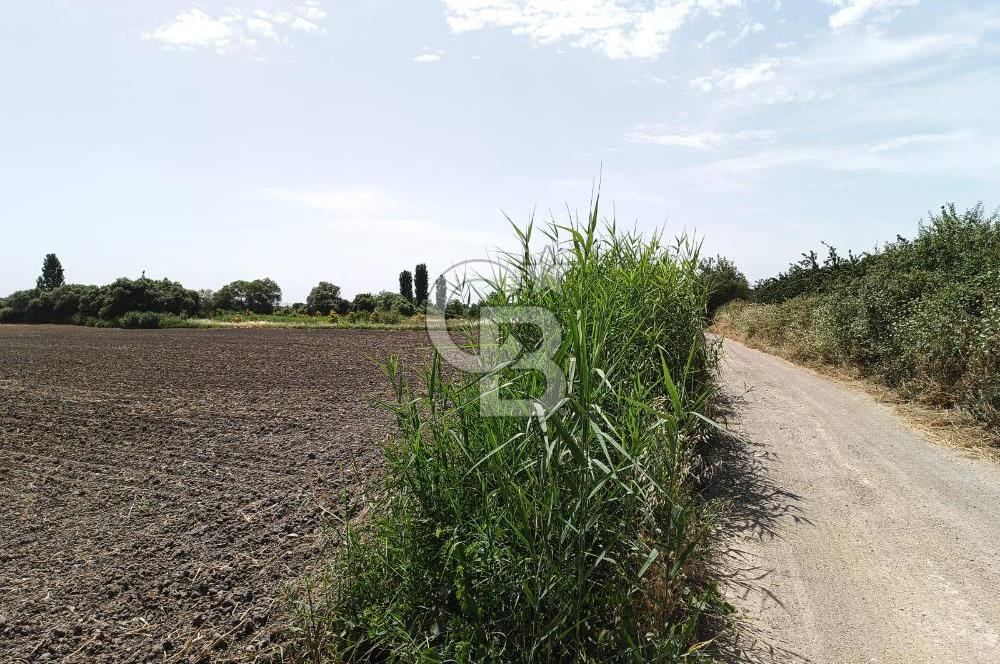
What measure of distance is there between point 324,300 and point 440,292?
3101cm

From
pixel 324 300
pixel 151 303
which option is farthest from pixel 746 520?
pixel 324 300

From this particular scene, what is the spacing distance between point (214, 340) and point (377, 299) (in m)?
13.7

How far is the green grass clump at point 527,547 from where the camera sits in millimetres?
1854

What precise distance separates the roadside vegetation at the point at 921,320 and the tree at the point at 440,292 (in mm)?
4536

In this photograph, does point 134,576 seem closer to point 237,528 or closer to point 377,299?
point 237,528

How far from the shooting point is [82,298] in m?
29.0

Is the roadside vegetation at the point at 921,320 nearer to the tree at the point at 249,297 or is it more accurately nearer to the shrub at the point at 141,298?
the shrub at the point at 141,298

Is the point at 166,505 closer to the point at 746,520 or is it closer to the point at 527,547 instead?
the point at 527,547

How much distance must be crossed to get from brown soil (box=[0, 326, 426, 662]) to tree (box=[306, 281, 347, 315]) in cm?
2344

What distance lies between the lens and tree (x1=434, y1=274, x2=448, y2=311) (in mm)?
3037

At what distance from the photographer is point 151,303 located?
2731 cm

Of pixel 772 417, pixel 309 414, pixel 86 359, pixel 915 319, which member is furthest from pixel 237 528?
pixel 86 359

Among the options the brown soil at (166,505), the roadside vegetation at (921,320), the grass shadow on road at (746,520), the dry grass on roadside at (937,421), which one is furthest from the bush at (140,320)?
the grass shadow on road at (746,520)

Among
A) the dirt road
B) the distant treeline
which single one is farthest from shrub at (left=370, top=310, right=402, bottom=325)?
the dirt road
